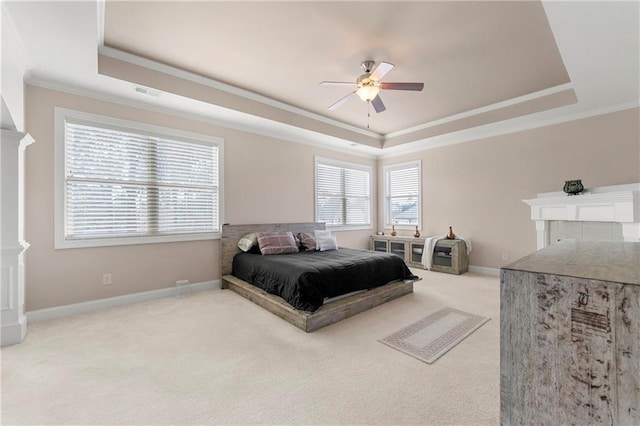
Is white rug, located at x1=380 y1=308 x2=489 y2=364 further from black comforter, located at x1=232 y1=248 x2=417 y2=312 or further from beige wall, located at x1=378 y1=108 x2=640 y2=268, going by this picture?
beige wall, located at x1=378 y1=108 x2=640 y2=268

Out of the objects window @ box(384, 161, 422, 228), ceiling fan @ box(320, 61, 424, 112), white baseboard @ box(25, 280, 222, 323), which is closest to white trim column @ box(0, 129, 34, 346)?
white baseboard @ box(25, 280, 222, 323)

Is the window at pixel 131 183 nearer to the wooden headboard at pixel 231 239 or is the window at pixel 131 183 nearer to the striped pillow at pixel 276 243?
the wooden headboard at pixel 231 239

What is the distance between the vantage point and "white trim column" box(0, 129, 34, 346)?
2.47 metres

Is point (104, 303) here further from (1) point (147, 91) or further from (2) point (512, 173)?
(2) point (512, 173)

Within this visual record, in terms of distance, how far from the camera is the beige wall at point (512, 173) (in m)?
3.85

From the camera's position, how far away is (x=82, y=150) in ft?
10.9

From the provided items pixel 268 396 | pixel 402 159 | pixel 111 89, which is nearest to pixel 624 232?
pixel 402 159

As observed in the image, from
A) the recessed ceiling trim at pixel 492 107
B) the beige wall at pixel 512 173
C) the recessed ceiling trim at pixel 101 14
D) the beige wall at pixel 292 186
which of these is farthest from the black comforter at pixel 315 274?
the recessed ceiling trim at pixel 492 107

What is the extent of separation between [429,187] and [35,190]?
6130 mm

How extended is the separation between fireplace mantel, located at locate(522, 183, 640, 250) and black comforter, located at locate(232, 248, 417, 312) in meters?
2.20

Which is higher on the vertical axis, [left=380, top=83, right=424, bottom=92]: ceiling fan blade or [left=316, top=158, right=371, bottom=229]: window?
[left=380, top=83, right=424, bottom=92]: ceiling fan blade

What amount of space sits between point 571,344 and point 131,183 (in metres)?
4.29

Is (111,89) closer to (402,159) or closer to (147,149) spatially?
(147,149)

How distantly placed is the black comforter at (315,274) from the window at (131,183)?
3.66 feet
